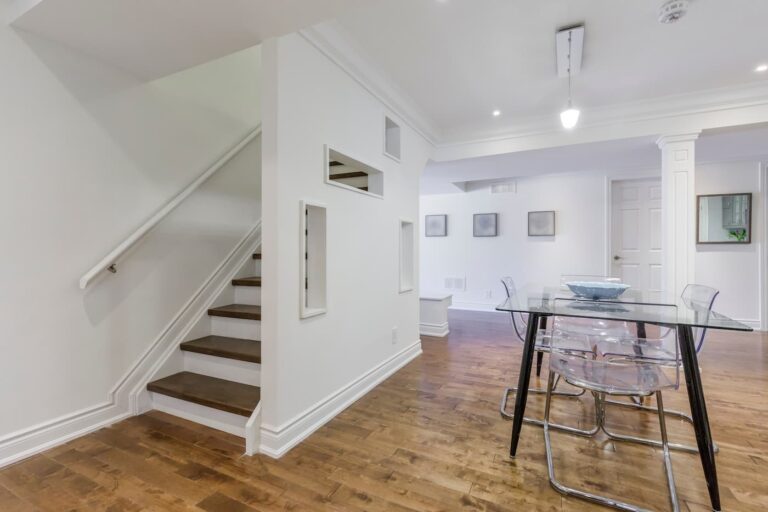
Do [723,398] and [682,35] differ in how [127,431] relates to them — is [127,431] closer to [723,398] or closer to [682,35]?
[723,398]

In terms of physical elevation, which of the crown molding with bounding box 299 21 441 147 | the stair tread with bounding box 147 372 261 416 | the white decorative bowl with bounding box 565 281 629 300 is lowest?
the stair tread with bounding box 147 372 261 416

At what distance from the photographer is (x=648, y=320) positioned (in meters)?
1.67

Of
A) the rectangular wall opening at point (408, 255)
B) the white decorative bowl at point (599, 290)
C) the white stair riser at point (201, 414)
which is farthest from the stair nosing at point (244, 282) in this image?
the white decorative bowl at point (599, 290)

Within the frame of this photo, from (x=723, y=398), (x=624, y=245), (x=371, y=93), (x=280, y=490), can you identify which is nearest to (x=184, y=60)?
(x=371, y=93)

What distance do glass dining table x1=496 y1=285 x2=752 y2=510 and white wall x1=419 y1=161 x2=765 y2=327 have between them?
3328 millimetres

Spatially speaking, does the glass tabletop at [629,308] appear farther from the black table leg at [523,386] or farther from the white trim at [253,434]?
the white trim at [253,434]

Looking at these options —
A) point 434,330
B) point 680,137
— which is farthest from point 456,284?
point 680,137

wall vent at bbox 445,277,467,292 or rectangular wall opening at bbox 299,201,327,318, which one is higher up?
rectangular wall opening at bbox 299,201,327,318

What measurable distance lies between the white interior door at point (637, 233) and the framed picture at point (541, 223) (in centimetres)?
86

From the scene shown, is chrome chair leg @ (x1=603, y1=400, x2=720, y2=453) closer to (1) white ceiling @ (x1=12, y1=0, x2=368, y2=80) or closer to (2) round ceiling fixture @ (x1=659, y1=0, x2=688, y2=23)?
(2) round ceiling fixture @ (x1=659, y1=0, x2=688, y2=23)

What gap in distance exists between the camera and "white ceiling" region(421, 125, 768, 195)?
3.60 m

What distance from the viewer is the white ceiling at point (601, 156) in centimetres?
360

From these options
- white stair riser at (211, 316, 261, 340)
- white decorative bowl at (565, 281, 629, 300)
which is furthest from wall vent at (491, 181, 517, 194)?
white stair riser at (211, 316, 261, 340)

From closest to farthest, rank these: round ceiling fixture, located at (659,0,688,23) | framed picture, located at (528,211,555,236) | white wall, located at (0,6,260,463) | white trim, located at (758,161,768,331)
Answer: white wall, located at (0,6,260,463) < round ceiling fixture, located at (659,0,688,23) < white trim, located at (758,161,768,331) < framed picture, located at (528,211,555,236)
